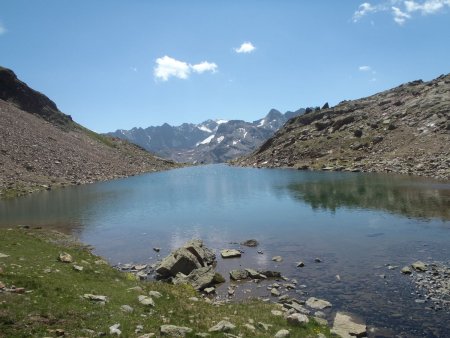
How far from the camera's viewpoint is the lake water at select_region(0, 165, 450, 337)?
29.3 metres

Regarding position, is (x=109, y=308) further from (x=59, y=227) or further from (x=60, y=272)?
(x=59, y=227)

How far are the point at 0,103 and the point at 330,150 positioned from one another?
503 feet

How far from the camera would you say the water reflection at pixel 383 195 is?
63031mm

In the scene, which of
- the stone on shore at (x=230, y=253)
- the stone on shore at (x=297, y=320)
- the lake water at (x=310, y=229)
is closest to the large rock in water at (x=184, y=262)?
the lake water at (x=310, y=229)

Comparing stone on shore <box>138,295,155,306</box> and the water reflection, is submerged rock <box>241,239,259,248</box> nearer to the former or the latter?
stone on shore <box>138,295,155,306</box>

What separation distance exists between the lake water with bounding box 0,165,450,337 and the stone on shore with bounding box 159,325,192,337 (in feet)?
39.6

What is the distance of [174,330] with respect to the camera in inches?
733

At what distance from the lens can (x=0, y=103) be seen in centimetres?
17825

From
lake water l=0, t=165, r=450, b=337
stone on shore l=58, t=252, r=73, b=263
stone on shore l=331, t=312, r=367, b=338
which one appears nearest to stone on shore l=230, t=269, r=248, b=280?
lake water l=0, t=165, r=450, b=337

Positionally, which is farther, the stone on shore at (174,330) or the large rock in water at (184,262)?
the large rock in water at (184,262)

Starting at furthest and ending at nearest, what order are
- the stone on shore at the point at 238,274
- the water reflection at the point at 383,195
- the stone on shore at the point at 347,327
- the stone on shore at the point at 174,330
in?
the water reflection at the point at 383,195 → the stone on shore at the point at 238,274 → the stone on shore at the point at 347,327 → the stone on shore at the point at 174,330

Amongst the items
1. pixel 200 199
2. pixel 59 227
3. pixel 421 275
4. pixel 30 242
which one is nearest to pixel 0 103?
pixel 200 199

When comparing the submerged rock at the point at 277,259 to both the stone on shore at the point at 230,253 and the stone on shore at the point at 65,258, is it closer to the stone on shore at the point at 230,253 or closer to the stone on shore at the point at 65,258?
the stone on shore at the point at 230,253

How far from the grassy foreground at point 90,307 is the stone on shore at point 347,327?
0.94 metres
